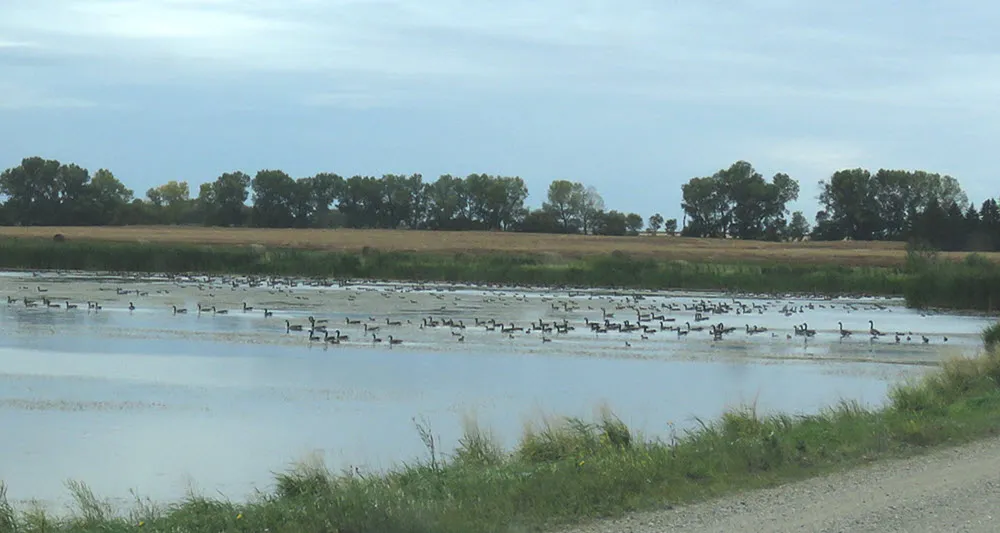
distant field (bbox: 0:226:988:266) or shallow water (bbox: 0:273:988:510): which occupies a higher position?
distant field (bbox: 0:226:988:266)

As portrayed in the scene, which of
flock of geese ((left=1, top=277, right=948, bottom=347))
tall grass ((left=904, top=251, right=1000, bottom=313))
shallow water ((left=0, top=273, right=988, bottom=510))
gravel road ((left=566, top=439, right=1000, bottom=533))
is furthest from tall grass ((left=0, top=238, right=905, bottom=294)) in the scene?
gravel road ((left=566, top=439, right=1000, bottom=533))

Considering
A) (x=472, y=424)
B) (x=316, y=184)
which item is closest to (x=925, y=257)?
(x=472, y=424)

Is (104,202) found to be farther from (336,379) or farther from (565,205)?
(336,379)

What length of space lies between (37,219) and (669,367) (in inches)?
4064

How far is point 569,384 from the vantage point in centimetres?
2405

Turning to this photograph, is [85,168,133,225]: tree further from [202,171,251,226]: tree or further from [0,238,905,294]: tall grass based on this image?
[0,238,905,294]: tall grass

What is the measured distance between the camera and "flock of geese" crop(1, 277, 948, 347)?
114 ft

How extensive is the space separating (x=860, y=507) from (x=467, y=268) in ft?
177

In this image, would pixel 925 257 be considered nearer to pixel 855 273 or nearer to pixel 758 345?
pixel 855 273

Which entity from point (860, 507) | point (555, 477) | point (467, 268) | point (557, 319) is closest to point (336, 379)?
point (555, 477)

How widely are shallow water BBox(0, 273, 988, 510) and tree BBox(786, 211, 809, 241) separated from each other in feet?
264

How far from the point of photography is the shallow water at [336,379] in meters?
15.7

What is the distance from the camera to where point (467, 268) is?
A: 210 feet

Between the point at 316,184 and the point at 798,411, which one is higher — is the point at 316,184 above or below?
above
